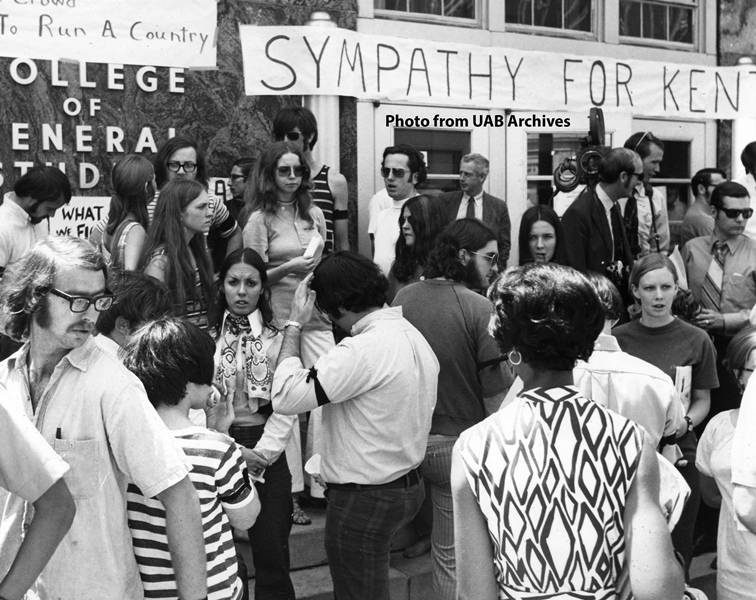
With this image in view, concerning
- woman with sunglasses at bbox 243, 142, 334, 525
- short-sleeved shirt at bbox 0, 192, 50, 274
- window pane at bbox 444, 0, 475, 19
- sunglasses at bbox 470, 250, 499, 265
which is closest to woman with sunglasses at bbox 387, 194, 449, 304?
woman with sunglasses at bbox 243, 142, 334, 525

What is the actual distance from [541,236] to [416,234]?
814mm

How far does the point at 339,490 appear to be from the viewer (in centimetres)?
344

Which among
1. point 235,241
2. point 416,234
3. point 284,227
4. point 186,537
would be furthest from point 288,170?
point 186,537

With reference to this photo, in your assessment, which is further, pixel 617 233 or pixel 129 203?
pixel 617 233

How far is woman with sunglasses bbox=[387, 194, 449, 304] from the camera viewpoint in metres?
4.79

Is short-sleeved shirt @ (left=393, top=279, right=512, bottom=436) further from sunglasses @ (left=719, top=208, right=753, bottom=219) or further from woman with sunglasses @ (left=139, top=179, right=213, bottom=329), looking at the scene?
sunglasses @ (left=719, top=208, right=753, bottom=219)

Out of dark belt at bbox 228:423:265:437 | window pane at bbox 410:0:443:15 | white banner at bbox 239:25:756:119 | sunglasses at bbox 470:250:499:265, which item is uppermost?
window pane at bbox 410:0:443:15

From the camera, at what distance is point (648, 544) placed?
1923mm

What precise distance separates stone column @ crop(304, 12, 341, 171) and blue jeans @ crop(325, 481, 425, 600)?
10.6 ft

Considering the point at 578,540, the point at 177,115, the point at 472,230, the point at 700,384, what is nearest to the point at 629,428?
the point at 578,540

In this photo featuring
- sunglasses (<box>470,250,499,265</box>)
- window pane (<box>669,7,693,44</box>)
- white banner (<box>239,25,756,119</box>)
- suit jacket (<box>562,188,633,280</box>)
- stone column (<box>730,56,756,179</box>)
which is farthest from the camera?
window pane (<box>669,7,693,44</box>)

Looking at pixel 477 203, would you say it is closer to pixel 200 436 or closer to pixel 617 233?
pixel 617 233

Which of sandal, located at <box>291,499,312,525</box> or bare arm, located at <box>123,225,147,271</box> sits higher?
bare arm, located at <box>123,225,147,271</box>

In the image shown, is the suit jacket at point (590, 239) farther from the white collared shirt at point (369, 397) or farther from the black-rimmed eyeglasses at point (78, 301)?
the black-rimmed eyeglasses at point (78, 301)
